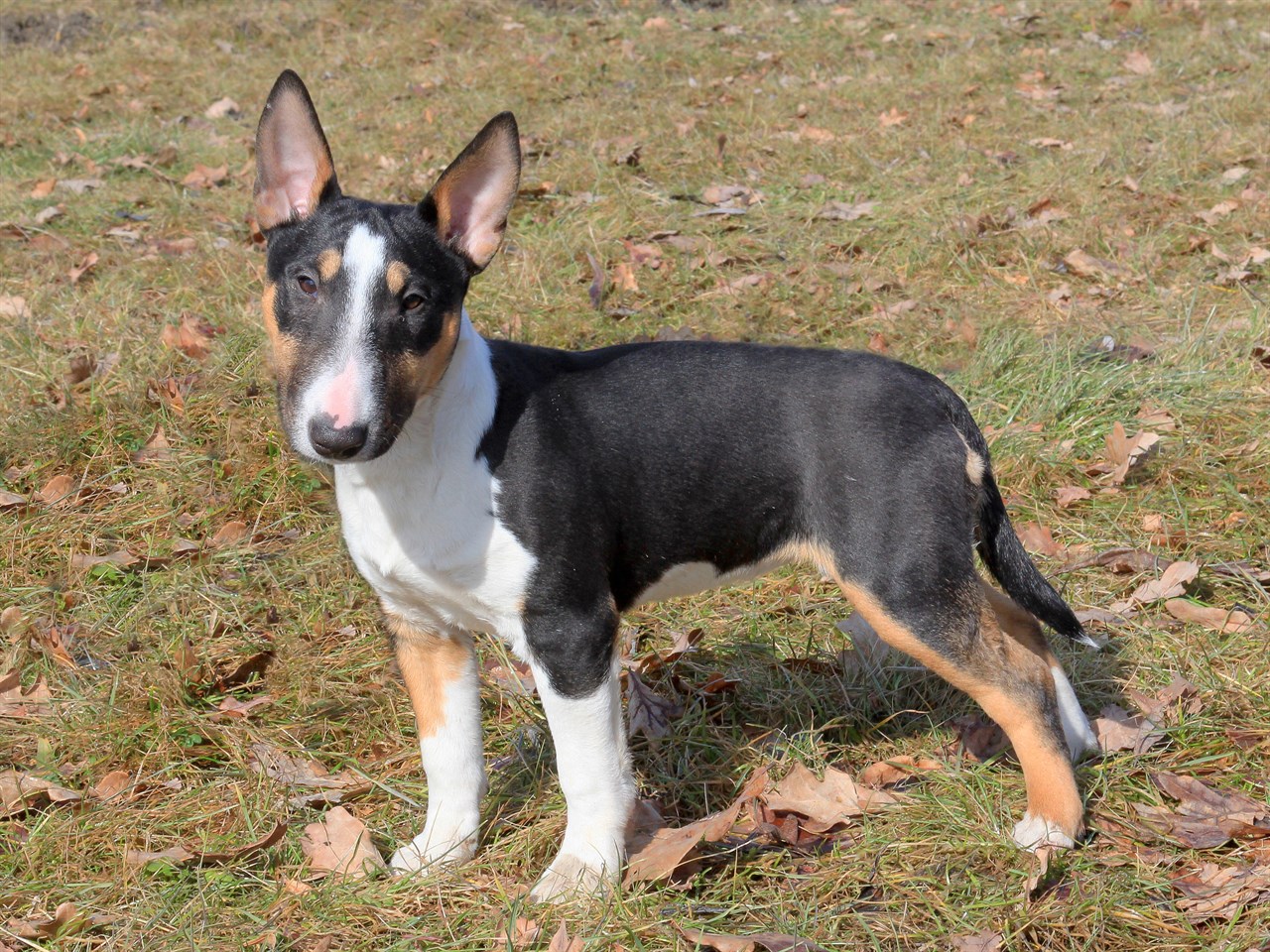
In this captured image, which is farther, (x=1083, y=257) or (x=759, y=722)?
(x=1083, y=257)

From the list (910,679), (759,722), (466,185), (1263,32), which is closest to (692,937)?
(759,722)

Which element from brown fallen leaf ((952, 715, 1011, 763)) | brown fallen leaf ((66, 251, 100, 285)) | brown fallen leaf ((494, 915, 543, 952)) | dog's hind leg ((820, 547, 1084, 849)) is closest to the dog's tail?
dog's hind leg ((820, 547, 1084, 849))

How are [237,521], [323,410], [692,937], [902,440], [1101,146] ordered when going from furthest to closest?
[1101,146] < [237,521] < [902,440] < [692,937] < [323,410]

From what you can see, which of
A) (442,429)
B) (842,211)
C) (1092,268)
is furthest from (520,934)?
(842,211)

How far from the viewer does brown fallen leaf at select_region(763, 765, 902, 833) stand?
3475 mm

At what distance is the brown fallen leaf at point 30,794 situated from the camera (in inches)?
141

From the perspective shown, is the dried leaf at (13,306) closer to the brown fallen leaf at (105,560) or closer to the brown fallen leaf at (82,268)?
the brown fallen leaf at (82,268)

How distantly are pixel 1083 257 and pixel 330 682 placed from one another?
15.5 feet

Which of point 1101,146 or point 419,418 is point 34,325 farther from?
point 1101,146

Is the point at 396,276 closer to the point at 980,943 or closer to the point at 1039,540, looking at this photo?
the point at 980,943

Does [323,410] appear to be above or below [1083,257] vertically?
above

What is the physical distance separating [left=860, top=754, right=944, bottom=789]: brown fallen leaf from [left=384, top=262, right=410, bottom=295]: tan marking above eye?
205cm

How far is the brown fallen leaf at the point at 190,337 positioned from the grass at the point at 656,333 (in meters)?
0.12

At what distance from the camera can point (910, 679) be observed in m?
4.10
